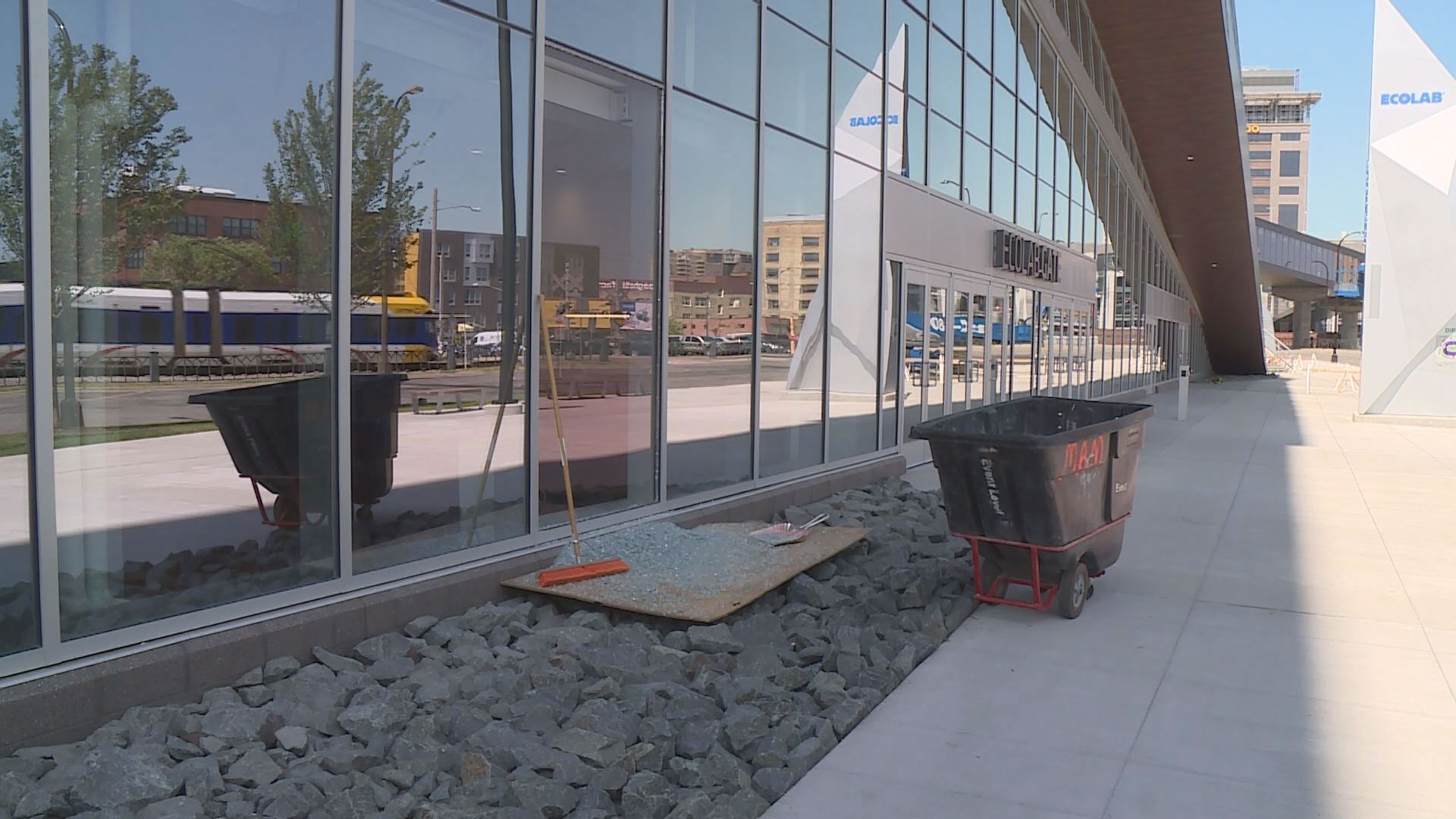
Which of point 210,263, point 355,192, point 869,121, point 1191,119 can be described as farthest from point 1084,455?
point 1191,119

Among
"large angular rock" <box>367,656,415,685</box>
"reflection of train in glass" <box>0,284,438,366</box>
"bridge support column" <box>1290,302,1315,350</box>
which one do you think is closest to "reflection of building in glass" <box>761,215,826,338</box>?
"reflection of train in glass" <box>0,284,438,366</box>

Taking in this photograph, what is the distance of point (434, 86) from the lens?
6395 millimetres

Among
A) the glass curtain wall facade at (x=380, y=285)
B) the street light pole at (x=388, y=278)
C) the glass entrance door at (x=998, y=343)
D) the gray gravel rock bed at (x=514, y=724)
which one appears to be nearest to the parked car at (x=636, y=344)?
the glass curtain wall facade at (x=380, y=285)

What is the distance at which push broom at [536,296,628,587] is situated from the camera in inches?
257

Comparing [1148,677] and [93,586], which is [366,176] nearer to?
[93,586]

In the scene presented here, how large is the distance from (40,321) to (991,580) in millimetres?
5467

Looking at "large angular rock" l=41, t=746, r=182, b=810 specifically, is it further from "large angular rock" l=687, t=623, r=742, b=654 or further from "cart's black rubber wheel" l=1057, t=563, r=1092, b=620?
"cart's black rubber wheel" l=1057, t=563, r=1092, b=620

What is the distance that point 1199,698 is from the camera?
5.45m

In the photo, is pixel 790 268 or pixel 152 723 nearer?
pixel 152 723

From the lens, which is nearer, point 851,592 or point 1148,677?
point 1148,677

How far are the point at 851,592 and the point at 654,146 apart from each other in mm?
3633

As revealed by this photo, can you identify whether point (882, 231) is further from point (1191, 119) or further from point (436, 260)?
point (1191, 119)

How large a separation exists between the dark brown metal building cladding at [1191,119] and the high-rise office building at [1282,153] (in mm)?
121689

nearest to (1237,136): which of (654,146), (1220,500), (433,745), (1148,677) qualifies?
(1220,500)
